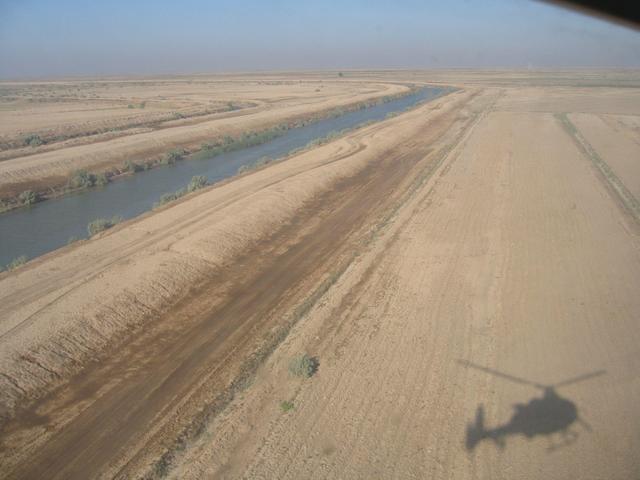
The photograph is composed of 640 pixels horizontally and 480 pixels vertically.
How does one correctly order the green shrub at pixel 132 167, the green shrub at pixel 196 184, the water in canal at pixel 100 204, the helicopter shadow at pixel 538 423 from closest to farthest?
the helicopter shadow at pixel 538 423
the water in canal at pixel 100 204
the green shrub at pixel 196 184
the green shrub at pixel 132 167

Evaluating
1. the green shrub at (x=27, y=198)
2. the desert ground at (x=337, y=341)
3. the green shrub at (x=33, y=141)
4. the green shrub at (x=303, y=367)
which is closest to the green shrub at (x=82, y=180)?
the green shrub at (x=27, y=198)

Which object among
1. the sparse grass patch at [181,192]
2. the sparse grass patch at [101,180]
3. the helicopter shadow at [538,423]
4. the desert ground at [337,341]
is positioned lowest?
the sparse grass patch at [101,180]

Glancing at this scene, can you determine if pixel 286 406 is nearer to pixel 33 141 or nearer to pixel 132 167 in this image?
pixel 132 167

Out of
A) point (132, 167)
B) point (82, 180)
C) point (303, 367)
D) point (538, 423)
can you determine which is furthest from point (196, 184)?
point (538, 423)

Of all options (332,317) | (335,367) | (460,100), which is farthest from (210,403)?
(460,100)

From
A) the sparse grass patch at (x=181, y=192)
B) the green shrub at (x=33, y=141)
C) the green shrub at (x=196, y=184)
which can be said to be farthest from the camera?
the green shrub at (x=33, y=141)

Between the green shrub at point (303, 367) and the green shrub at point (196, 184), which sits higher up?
the green shrub at point (303, 367)

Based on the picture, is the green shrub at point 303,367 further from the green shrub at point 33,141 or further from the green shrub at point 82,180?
the green shrub at point 33,141
